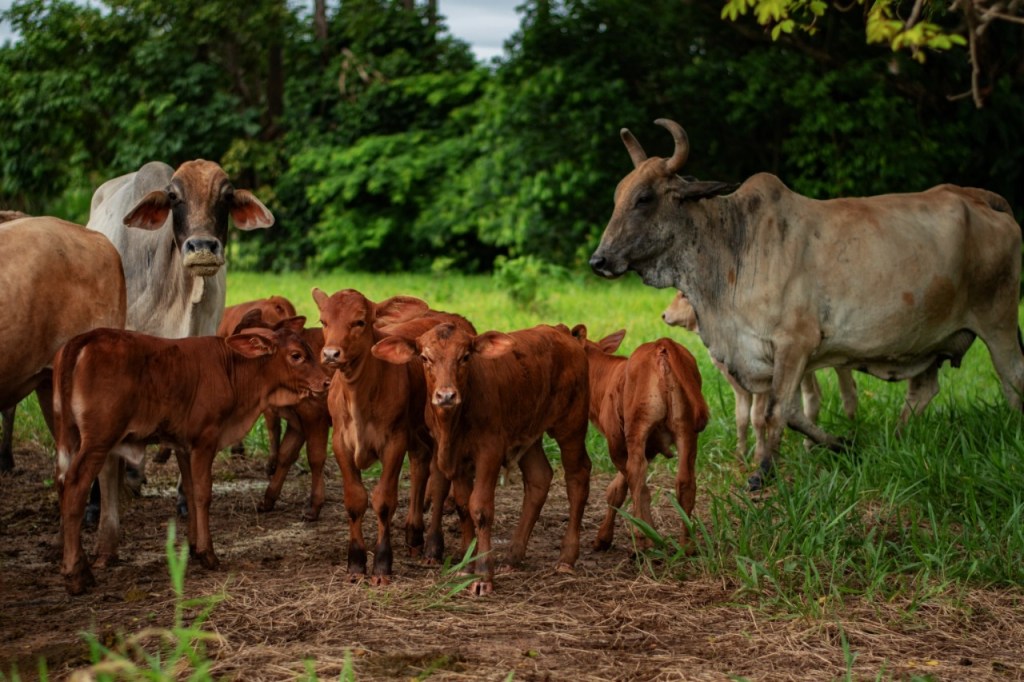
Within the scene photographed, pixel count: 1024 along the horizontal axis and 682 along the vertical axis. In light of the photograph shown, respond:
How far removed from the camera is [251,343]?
652 centimetres

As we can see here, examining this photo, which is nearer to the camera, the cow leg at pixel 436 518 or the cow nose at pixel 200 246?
the cow leg at pixel 436 518

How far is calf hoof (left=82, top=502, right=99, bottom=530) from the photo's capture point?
7541 mm

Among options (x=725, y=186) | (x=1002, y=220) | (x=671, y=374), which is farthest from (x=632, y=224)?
(x=1002, y=220)

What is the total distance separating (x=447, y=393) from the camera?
549 centimetres

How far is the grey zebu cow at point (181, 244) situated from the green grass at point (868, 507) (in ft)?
6.45

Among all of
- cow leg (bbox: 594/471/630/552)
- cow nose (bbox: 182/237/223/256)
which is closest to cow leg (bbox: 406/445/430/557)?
cow leg (bbox: 594/471/630/552)

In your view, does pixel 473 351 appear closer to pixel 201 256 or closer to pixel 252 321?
pixel 252 321

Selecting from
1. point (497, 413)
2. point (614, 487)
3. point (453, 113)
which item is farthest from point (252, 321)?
point (453, 113)

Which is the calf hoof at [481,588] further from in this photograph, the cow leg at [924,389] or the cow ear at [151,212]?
the cow leg at [924,389]

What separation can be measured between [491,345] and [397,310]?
70.4 inches

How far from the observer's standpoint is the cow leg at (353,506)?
19.9 feet

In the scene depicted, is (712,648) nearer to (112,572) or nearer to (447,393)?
(447,393)

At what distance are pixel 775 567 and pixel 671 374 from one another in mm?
1083

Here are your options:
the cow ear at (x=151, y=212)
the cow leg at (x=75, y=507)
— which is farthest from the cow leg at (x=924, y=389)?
Result: the cow leg at (x=75, y=507)
